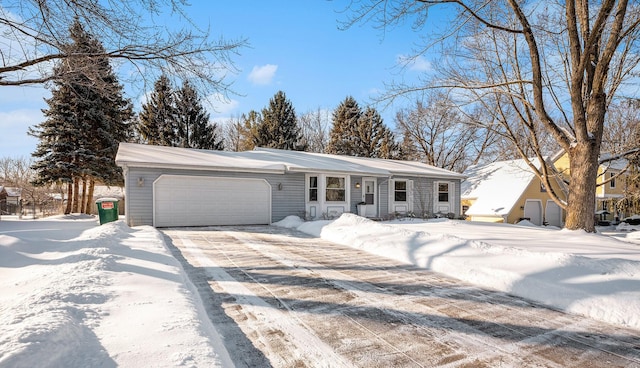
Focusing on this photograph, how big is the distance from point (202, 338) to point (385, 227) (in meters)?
6.86

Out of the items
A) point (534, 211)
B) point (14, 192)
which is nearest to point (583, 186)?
point (534, 211)

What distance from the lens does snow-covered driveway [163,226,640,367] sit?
2.66 metres

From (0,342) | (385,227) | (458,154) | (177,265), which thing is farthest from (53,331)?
(458,154)

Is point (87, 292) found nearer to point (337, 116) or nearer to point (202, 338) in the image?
point (202, 338)

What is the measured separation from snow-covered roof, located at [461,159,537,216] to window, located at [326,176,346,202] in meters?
9.39

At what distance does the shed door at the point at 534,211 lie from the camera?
20.6m

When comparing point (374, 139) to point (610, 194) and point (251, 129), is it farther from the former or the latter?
point (610, 194)

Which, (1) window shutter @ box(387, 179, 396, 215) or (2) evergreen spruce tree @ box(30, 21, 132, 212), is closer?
(1) window shutter @ box(387, 179, 396, 215)

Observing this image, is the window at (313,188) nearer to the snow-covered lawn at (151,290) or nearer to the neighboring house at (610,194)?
the snow-covered lawn at (151,290)

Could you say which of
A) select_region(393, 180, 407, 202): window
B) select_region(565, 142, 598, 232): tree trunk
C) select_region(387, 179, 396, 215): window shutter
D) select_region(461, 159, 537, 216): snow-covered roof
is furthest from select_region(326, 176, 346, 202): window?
select_region(461, 159, 537, 216): snow-covered roof

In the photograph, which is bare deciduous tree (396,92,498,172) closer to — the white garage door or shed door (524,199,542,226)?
shed door (524,199,542,226)

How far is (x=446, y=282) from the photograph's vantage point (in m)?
4.89

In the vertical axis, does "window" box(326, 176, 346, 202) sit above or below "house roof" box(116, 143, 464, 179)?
below

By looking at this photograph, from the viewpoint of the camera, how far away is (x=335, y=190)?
14.7 m
